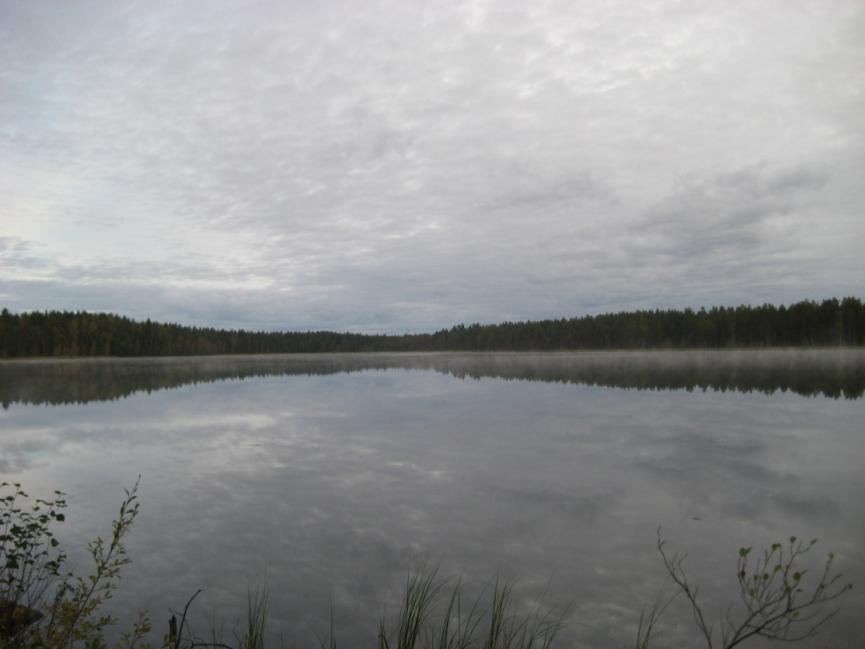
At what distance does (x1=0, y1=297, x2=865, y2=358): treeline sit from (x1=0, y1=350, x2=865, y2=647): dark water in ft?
342

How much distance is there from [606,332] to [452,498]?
14301 centimetres

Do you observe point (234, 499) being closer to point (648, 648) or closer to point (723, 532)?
point (648, 648)

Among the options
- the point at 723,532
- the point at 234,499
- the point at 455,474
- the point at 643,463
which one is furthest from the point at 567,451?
the point at 234,499

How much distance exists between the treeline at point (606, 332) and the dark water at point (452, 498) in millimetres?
104208

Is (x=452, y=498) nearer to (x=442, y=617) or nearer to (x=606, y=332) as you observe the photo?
(x=442, y=617)

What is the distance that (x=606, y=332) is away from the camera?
14738cm

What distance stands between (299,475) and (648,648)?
32.9ft

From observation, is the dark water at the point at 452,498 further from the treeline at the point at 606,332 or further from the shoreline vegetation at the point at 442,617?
the treeline at the point at 606,332

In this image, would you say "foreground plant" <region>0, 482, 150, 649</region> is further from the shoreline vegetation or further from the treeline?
the treeline

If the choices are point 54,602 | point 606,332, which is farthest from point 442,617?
point 606,332

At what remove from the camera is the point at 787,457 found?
15203mm

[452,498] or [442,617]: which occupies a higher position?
[452,498]

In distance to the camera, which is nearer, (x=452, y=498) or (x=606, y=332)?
(x=452, y=498)

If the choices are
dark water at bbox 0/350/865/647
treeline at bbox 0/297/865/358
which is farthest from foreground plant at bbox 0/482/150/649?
treeline at bbox 0/297/865/358
